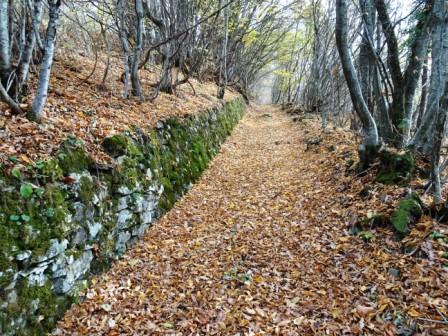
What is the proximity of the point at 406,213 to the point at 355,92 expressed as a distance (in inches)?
94.5

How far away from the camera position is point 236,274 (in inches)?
158

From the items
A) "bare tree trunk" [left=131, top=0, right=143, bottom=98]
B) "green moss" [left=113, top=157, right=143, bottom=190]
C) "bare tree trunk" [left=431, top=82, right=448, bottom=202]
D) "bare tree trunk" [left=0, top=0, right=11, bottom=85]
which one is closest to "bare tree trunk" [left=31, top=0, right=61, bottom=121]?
"bare tree trunk" [left=0, top=0, right=11, bottom=85]

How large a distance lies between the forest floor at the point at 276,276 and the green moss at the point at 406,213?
0.41 ft

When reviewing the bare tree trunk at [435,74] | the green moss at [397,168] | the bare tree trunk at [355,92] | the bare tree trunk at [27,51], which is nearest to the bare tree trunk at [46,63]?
the bare tree trunk at [27,51]

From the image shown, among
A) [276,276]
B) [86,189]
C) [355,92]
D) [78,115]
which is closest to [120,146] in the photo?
[78,115]

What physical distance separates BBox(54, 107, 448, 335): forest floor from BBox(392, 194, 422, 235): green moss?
0.12m

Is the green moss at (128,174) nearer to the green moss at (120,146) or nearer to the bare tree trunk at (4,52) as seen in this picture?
the green moss at (120,146)

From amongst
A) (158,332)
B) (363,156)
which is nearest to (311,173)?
(363,156)

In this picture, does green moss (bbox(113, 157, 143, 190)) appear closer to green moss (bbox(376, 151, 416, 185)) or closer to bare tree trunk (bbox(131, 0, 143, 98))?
bare tree trunk (bbox(131, 0, 143, 98))

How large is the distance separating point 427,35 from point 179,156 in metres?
5.47

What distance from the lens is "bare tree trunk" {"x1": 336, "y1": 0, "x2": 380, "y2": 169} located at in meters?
4.93

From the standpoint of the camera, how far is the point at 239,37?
1791 cm

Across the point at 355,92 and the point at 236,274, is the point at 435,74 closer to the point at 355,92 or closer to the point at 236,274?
the point at 355,92

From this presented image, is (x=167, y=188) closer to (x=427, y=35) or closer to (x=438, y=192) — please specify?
(x=438, y=192)
